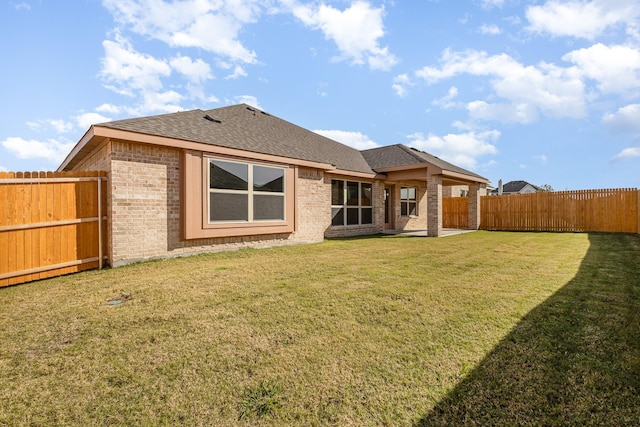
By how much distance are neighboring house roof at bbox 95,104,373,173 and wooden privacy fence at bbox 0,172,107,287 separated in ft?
5.31

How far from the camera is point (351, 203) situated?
13.6m

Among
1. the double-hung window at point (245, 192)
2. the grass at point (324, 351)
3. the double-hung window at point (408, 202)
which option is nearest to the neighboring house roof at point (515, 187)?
the double-hung window at point (408, 202)

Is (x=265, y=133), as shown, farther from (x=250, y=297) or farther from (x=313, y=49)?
(x=250, y=297)

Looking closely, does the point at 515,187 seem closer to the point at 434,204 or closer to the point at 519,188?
the point at 519,188

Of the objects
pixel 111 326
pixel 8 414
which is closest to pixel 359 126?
pixel 111 326

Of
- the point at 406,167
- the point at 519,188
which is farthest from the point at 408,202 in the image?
the point at 519,188

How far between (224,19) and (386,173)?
948 cm

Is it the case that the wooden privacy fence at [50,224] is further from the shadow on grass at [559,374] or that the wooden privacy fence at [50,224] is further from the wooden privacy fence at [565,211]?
the wooden privacy fence at [565,211]

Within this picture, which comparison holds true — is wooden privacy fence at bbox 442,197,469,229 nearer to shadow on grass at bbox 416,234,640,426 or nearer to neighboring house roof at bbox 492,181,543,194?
shadow on grass at bbox 416,234,640,426

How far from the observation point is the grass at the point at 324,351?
194 centimetres

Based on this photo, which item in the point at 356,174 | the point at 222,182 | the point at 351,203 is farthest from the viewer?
the point at 351,203

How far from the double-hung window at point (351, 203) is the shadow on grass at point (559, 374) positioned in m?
9.52

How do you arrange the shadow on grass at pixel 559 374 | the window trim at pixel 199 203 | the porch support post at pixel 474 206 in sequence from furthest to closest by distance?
the porch support post at pixel 474 206 → the window trim at pixel 199 203 → the shadow on grass at pixel 559 374

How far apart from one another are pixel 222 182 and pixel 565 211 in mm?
17764
